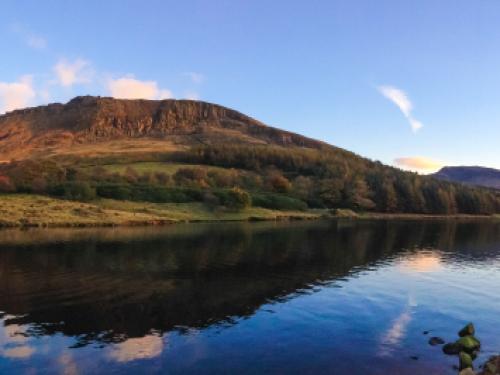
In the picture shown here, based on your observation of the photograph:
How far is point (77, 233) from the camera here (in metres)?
92.7

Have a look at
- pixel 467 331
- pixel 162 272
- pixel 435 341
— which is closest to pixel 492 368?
pixel 435 341

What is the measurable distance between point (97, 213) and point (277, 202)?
230ft

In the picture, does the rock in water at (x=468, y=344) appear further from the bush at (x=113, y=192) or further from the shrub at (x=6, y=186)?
the shrub at (x=6, y=186)

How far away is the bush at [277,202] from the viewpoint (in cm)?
16625

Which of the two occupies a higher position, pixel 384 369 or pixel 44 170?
pixel 44 170

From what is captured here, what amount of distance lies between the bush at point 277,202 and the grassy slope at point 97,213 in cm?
1423

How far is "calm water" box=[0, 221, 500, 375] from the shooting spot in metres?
26.2

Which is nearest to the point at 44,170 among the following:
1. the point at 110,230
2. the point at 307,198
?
the point at 110,230

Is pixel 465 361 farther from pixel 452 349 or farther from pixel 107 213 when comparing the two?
pixel 107 213

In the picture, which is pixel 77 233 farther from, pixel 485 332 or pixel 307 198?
pixel 307 198

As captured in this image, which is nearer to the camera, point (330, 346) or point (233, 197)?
point (330, 346)

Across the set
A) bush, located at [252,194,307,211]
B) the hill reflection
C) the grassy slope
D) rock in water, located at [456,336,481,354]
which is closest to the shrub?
the grassy slope

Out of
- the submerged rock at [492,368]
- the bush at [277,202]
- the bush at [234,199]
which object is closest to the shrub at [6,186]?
the bush at [234,199]

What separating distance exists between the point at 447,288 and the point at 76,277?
127 feet
